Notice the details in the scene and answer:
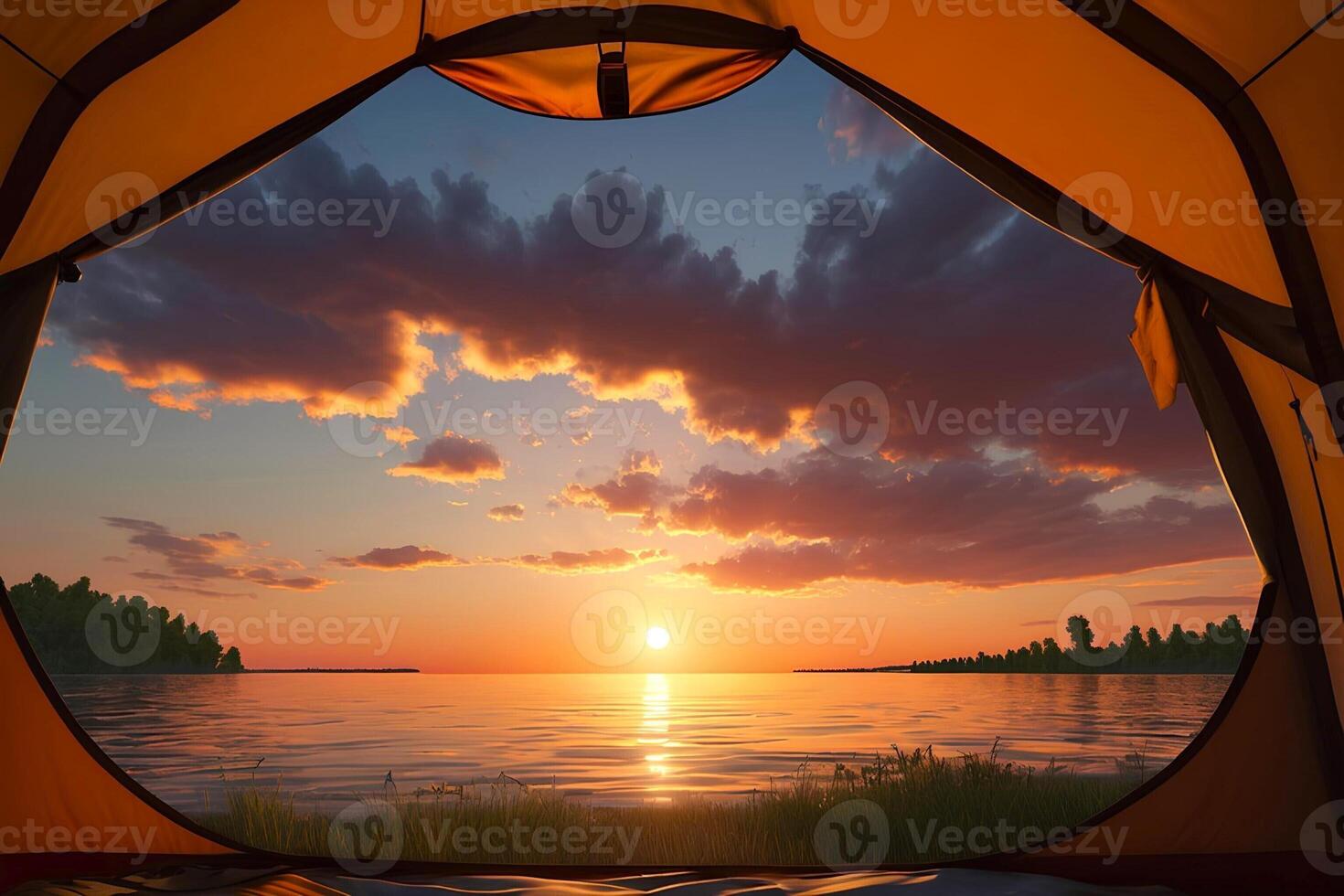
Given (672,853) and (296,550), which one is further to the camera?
(296,550)

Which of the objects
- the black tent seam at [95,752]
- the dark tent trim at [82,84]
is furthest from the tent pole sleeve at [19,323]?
the black tent seam at [95,752]

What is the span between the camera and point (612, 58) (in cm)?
287

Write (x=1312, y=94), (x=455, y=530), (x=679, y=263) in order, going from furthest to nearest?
(x=455, y=530) → (x=679, y=263) → (x=1312, y=94)

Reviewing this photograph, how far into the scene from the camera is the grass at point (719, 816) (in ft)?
14.6

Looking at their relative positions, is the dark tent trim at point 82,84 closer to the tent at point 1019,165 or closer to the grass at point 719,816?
the tent at point 1019,165

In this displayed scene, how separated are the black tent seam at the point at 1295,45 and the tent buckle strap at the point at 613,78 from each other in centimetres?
196

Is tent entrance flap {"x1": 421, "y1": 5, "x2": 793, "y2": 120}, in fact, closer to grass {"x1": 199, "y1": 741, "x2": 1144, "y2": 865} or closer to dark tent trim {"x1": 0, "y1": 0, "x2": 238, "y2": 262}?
dark tent trim {"x1": 0, "y1": 0, "x2": 238, "y2": 262}

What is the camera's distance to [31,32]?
2.25 m

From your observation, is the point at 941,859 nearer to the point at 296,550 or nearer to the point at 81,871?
the point at 81,871

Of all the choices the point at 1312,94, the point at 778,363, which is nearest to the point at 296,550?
the point at 778,363

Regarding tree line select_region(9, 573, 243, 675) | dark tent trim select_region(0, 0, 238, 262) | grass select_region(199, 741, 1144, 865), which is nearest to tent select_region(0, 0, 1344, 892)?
dark tent trim select_region(0, 0, 238, 262)

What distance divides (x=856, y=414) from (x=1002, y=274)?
4088 millimetres

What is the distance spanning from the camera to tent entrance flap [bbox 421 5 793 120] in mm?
2865

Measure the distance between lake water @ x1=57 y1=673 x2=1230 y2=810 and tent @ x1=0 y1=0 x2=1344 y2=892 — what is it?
46 centimetres
